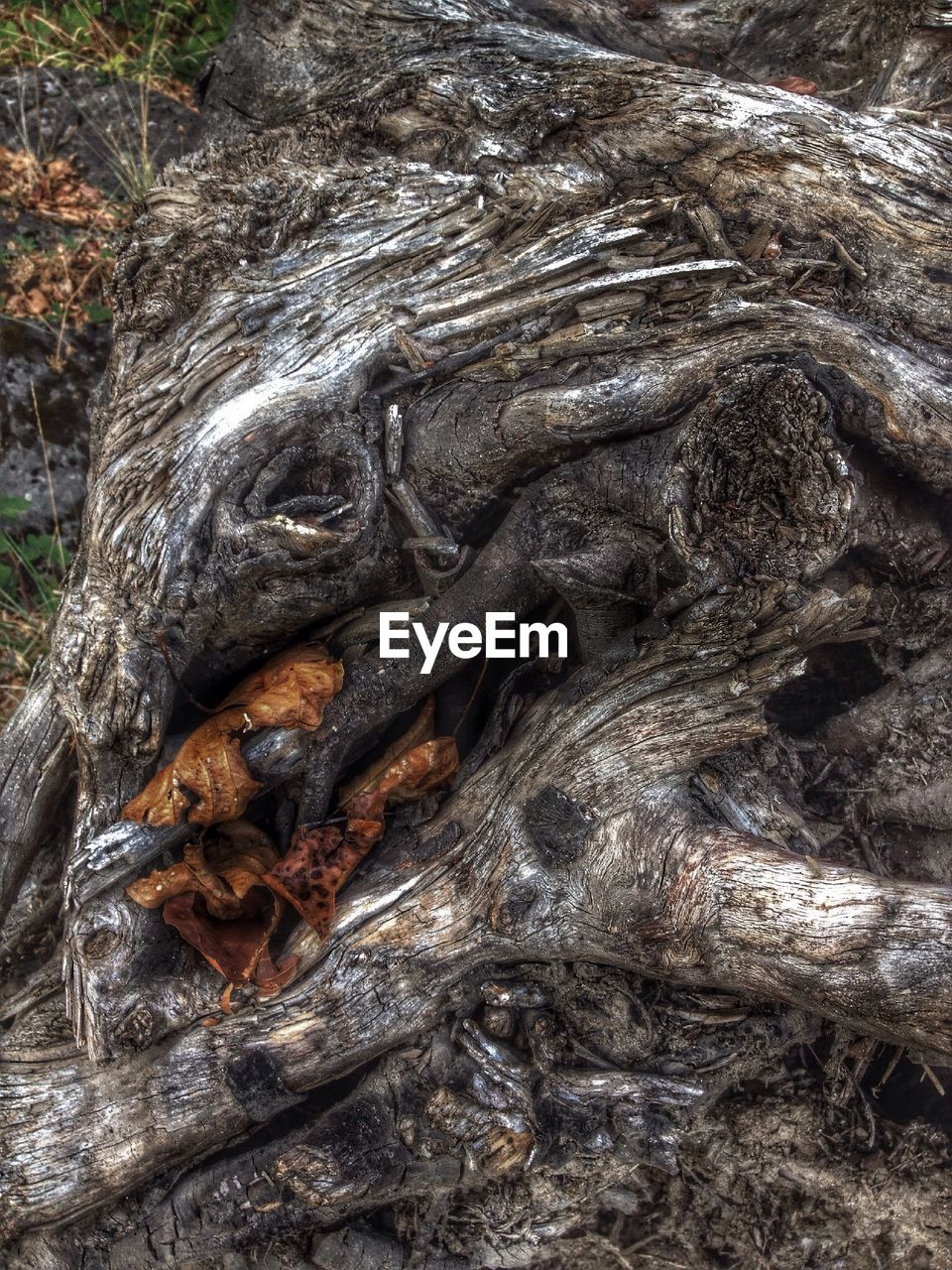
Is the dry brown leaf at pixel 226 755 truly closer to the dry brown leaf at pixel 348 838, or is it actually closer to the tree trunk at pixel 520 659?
the tree trunk at pixel 520 659

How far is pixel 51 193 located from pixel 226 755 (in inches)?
173

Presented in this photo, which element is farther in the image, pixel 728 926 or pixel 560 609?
pixel 560 609

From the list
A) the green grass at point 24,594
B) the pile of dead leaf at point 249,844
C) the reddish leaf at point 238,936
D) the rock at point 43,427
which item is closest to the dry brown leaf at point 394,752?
the pile of dead leaf at point 249,844

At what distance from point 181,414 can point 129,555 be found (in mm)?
655

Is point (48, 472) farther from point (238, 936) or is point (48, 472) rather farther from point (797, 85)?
point (797, 85)

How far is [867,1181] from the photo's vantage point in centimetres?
455

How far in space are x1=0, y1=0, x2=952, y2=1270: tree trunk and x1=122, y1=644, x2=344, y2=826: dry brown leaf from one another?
9 centimetres

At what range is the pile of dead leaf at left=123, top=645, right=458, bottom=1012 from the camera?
13.4 ft

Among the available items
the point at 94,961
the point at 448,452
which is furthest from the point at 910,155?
the point at 94,961

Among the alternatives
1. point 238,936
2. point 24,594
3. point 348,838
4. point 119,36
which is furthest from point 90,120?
point 238,936

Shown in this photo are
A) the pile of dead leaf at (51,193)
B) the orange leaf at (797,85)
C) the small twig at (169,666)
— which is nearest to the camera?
the small twig at (169,666)

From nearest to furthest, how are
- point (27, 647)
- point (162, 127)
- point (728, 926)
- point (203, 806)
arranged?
1. point (728, 926)
2. point (203, 806)
3. point (27, 647)
4. point (162, 127)

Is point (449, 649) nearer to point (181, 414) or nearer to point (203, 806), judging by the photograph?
point (203, 806)

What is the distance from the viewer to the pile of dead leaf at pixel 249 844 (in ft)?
13.4
